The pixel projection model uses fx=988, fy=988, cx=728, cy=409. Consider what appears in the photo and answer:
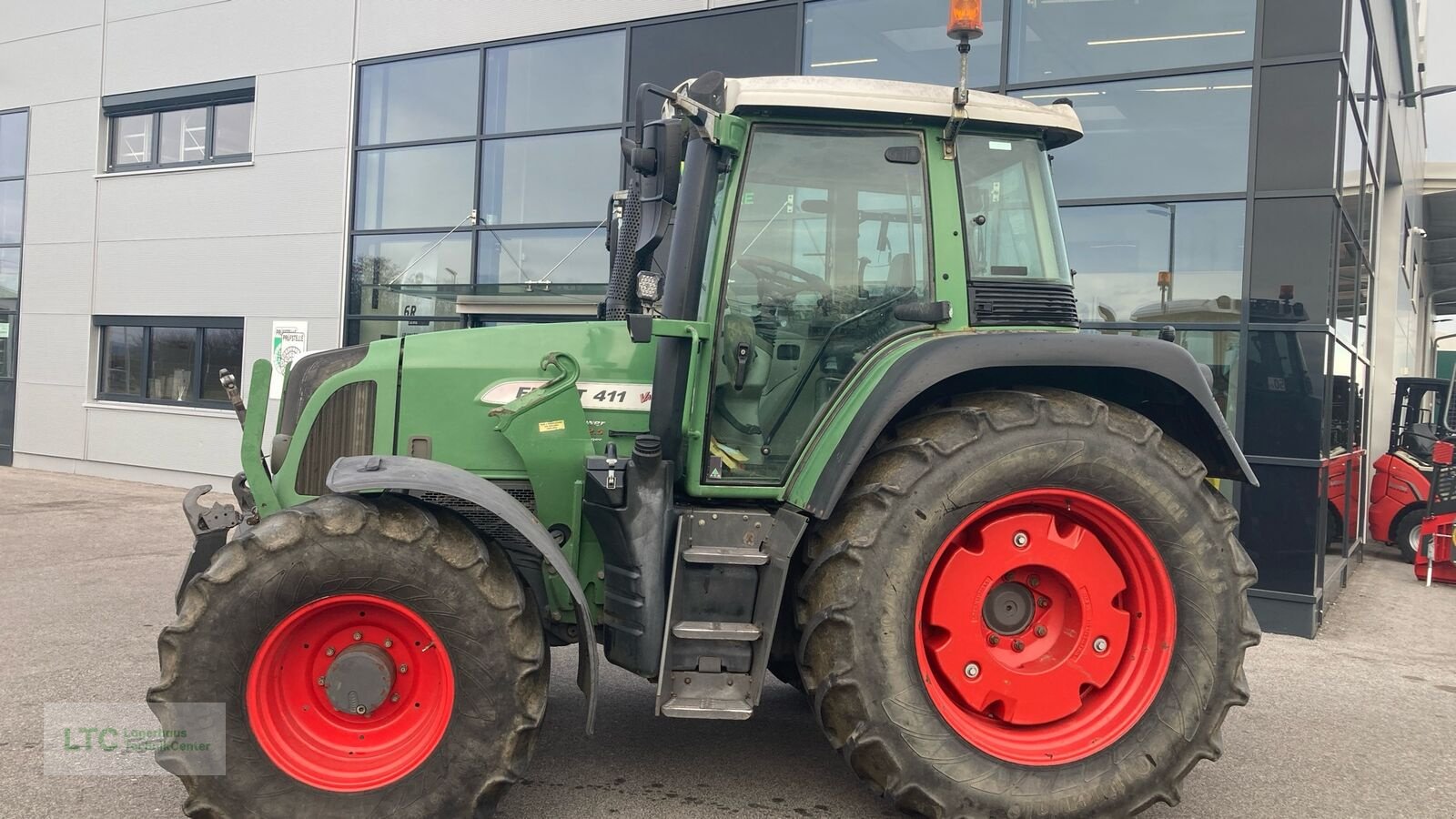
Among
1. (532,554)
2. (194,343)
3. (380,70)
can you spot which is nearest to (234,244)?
(194,343)

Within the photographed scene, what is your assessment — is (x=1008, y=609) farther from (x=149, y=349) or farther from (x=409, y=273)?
(x=149, y=349)

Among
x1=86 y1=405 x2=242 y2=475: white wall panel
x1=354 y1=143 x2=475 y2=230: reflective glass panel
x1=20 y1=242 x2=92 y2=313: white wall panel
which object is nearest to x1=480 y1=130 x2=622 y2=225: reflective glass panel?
x1=354 y1=143 x2=475 y2=230: reflective glass panel

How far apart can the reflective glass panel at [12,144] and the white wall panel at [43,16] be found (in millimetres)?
1143

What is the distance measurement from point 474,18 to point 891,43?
16.1 feet

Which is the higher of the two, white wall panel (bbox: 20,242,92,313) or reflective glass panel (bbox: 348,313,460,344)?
white wall panel (bbox: 20,242,92,313)

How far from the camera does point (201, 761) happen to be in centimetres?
290

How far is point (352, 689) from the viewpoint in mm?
3084

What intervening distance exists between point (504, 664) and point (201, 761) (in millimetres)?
903

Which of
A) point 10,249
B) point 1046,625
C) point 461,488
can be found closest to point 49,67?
point 10,249

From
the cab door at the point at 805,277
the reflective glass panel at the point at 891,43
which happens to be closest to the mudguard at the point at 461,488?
the cab door at the point at 805,277

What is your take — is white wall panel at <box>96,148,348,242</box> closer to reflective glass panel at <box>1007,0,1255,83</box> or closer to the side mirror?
reflective glass panel at <box>1007,0,1255,83</box>

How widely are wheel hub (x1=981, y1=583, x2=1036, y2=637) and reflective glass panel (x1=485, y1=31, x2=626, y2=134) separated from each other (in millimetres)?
7853

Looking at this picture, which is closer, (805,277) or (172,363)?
(805,277)

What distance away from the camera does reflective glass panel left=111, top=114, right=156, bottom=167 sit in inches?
528
